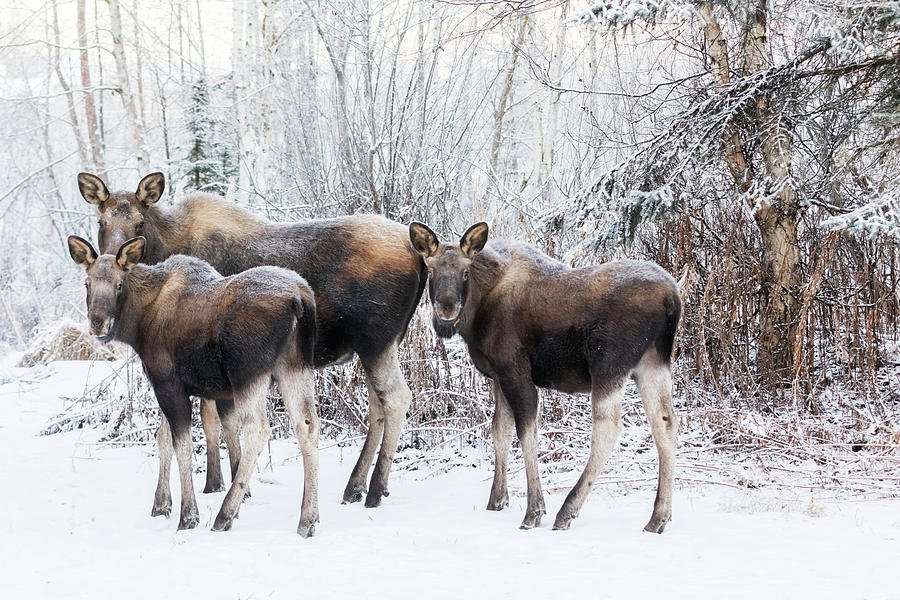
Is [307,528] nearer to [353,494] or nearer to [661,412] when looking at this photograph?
[353,494]

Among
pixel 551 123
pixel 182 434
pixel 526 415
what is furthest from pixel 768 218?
pixel 551 123

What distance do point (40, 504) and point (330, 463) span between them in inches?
113

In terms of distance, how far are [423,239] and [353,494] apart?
2467mm

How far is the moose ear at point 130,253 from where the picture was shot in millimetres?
6832

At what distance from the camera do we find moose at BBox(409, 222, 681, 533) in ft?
20.4

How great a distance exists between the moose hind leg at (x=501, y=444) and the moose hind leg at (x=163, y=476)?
2589mm

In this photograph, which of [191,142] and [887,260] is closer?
[887,260]

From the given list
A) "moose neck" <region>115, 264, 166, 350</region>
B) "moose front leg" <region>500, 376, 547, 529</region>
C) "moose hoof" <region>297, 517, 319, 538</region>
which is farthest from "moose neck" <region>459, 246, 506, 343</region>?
"moose neck" <region>115, 264, 166, 350</region>

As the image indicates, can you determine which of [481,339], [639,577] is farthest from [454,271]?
[639,577]

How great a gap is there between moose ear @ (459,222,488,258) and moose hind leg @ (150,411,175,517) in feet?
9.01

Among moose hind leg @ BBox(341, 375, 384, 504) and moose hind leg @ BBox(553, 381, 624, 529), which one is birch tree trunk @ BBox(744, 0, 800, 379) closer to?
moose hind leg @ BBox(553, 381, 624, 529)

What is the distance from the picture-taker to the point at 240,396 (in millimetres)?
6336

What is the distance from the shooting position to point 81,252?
688 centimetres

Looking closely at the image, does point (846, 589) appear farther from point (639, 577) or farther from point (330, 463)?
point (330, 463)
